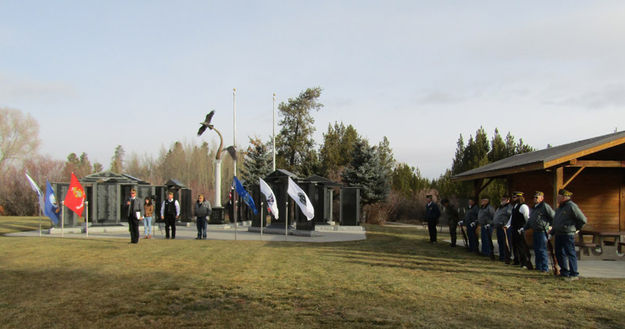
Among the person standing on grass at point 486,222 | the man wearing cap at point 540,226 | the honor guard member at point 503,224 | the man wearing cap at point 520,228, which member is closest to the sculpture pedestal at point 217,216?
the person standing on grass at point 486,222

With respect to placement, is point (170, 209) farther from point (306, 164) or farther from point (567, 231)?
point (306, 164)

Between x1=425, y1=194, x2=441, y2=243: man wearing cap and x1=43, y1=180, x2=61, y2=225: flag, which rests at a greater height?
x1=43, y1=180, x2=61, y2=225: flag

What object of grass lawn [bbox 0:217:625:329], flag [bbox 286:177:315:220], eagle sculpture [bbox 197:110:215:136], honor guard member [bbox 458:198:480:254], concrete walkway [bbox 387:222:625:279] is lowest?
concrete walkway [bbox 387:222:625:279]

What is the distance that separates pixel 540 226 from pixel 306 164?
34.2 meters

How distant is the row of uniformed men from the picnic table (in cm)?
177

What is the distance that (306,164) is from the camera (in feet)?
144

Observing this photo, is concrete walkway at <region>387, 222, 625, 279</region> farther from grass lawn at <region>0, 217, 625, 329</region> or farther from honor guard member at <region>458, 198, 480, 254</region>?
honor guard member at <region>458, 198, 480, 254</region>

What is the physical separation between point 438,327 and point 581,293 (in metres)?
3.75

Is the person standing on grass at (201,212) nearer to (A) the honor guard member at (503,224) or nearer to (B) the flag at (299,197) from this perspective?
(B) the flag at (299,197)

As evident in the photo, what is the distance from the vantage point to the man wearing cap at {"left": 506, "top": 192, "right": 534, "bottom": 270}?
1090 cm

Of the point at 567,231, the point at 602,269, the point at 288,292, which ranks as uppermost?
the point at 567,231

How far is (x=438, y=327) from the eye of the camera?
5.73 metres

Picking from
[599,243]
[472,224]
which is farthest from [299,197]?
[599,243]

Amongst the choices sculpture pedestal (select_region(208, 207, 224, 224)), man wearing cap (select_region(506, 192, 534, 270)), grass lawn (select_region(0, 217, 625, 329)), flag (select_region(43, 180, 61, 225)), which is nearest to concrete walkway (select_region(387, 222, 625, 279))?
grass lawn (select_region(0, 217, 625, 329))
